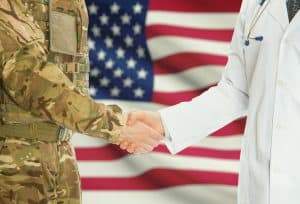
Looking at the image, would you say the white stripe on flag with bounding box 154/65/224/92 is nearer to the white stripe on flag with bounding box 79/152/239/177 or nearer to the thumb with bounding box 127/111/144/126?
the white stripe on flag with bounding box 79/152/239/177

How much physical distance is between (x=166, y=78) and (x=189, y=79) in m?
0.08

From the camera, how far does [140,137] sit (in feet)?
4.67

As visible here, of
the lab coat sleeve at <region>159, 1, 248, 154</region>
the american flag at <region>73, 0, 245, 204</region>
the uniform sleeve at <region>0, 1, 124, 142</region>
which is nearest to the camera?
the uniform sleeve at <region>0, 1, 124, 142</region>

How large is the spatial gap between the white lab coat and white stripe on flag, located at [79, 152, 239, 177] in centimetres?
76

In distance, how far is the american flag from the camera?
2076 mm

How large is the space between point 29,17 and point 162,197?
108cm

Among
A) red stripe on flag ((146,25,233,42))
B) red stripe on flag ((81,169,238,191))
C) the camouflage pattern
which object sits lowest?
red stripe on flag ((81,169,238,191))

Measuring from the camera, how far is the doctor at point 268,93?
1170mm

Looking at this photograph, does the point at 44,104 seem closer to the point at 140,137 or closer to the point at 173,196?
the point at 140,137

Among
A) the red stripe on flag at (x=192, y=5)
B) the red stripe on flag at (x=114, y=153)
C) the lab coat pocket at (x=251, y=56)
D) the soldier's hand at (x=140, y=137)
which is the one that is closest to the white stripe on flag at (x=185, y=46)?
the red stripe on flag at (x=192, y=5)

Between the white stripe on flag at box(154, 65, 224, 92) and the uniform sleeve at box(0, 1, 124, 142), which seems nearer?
the uniform sleeve at box(0, 1, 124, 142)

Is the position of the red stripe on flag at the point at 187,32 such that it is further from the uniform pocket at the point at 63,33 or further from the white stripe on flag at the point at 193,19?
the uniform pocket at the point at 63,33

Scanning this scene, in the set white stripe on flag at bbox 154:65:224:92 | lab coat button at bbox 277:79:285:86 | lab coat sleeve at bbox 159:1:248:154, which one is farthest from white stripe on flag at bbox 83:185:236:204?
lab coat button at bbox 277:79:285:86

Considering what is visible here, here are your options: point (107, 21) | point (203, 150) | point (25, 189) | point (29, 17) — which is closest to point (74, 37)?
point (29, 17)
